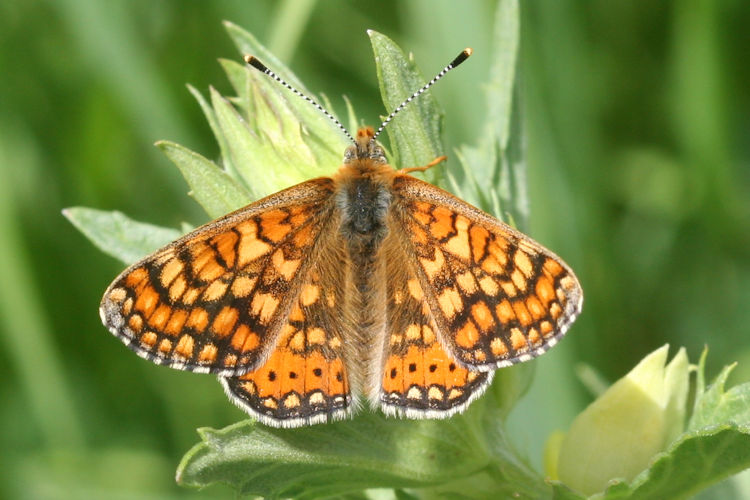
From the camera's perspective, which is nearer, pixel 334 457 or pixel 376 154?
pixel 334 457

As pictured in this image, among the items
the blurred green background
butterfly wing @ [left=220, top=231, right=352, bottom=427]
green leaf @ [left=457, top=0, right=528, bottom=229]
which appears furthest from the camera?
the blurred green background

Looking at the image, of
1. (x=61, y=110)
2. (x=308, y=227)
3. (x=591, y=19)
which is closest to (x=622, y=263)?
(x=591, y=19)

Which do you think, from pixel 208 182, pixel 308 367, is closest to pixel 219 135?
pixel 208 182

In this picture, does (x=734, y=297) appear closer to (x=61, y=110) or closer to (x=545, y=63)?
(x=545, y=63)

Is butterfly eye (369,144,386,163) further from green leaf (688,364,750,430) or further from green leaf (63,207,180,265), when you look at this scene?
green leaf (688,364,750,430)

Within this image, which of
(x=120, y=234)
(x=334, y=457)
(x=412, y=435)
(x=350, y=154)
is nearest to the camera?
(x=334, y=457)

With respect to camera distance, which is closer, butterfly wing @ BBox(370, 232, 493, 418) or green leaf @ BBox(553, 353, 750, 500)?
green leaf @ BBox(553, 353, 750, 500)

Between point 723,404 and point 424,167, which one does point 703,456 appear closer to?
point 723,404

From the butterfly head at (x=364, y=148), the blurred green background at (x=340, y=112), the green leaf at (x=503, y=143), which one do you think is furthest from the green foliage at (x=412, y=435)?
the blurred green background at (x=340, y=112)

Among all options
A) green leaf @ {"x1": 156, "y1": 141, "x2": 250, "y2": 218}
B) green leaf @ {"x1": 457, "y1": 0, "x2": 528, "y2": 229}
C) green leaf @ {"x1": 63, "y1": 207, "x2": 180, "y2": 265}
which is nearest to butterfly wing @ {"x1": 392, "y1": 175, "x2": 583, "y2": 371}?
green leaf @ {"x1": 457, "y1": 0, "x2": 528, "y2": 229}
